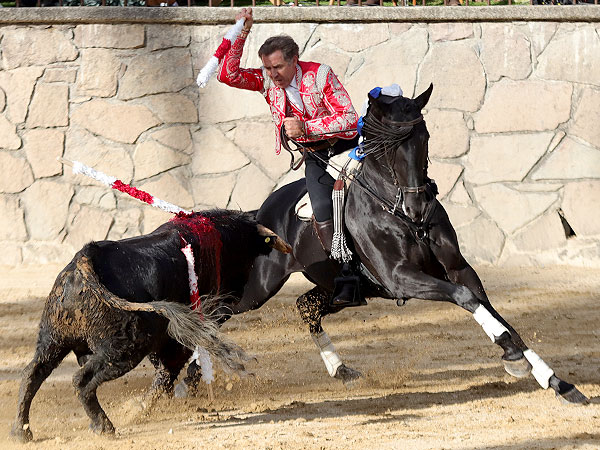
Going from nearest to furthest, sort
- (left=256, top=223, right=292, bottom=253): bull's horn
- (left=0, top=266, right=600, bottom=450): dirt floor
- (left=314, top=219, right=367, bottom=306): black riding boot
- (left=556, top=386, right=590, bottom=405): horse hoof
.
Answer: (left=0, top=266, right=600, bottom=450): dirt floor < (left=556, top=386, right=590, bottom=405): horse hoof < (left=314, top=219, right=367, bottom=306): black riding boot < (left=256, top=223, right=292, bottom=253): bull's horn

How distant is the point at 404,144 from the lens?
17.1 feet

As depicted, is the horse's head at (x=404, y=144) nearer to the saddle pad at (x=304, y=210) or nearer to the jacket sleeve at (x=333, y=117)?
the jacket sleeve at (x=333, y=117)

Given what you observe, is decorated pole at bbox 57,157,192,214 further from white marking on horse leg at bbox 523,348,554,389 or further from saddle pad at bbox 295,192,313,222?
white marking on horse leg at bbox 523,348,554,389

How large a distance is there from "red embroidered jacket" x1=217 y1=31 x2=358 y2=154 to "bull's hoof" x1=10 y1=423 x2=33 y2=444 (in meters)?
2.32

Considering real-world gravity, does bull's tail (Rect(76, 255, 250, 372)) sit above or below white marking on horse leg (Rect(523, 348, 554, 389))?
above

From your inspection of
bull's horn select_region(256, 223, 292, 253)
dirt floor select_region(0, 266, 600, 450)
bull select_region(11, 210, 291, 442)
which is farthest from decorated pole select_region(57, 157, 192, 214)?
dirt floor select_region(0, 266, 600, 450)

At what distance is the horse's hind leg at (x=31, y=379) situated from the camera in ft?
14.6

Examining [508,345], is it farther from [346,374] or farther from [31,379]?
[31,379]

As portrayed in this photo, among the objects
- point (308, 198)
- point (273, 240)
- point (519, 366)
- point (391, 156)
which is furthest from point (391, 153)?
point (519, 366)

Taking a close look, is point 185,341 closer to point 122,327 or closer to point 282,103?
point 122,327

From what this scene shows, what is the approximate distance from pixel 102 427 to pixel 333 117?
225cm

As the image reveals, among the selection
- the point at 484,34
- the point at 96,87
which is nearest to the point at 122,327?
the point at 96,87

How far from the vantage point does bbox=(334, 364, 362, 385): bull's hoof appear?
583 cm

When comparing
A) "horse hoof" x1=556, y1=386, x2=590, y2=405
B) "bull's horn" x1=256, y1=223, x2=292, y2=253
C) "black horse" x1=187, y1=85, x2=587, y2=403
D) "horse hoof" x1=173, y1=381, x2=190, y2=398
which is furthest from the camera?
"bull's horn" x1=256, y1=223, x2=292, y2=253
